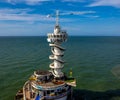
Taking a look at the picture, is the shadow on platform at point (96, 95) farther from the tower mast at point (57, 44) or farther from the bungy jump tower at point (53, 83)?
the tower mast at point (57, 44)

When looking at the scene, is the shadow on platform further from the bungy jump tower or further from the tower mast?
the tower mast

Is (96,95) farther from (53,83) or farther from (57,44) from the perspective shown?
(57,44)

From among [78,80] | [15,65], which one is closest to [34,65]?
[15,65]

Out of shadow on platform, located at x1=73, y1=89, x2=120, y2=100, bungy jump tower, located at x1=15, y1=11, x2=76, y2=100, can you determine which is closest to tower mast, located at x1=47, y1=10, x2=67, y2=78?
bungy jump tower, located at x1=15, y1=11, x2=76, y2=100

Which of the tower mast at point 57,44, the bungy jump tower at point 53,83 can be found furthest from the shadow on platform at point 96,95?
the tower mast at point 57,44

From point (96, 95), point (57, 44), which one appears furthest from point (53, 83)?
point (96, 95)

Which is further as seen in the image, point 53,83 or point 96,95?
point 96,95
